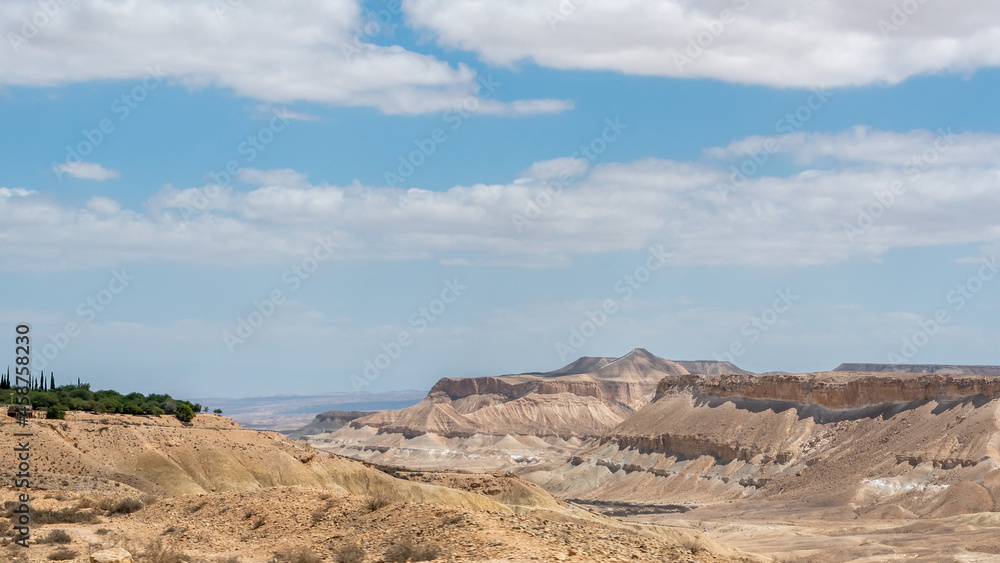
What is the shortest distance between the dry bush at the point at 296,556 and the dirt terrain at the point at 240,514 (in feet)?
0.63

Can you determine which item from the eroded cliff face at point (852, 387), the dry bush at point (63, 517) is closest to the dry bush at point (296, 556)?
the dry bush at point (63, 517)

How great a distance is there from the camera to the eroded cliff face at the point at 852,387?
3629 inches

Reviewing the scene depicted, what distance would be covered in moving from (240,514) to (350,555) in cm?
790

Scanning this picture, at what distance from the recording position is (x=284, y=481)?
51469 mm

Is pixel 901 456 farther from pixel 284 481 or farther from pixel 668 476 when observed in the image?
pixel 284 481

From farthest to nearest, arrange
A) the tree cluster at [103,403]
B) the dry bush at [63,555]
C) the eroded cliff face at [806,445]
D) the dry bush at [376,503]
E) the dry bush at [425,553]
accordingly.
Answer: the eroded cliff face at [806,445], the tree cluster at [103,403], the dry bush at [376,503], the dry bush at [63,555], the dry bush at [425,553]

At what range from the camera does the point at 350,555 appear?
58.7 ft

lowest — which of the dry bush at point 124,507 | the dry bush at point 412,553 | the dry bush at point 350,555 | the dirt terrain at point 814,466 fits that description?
the dirt terrain at point 814,466

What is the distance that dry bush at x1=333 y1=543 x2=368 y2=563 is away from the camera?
1772 centimetres

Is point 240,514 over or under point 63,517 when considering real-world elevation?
over

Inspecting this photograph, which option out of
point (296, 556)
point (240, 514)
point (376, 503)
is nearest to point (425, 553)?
point (296, 556)

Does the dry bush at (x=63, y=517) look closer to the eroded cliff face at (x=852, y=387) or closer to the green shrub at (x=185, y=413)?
the green shrub at (x=185, y=413)

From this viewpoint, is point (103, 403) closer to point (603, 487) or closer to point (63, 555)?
point (63, 555)

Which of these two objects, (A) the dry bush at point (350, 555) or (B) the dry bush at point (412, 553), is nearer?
(B) the dry bush at point (412, 553)
